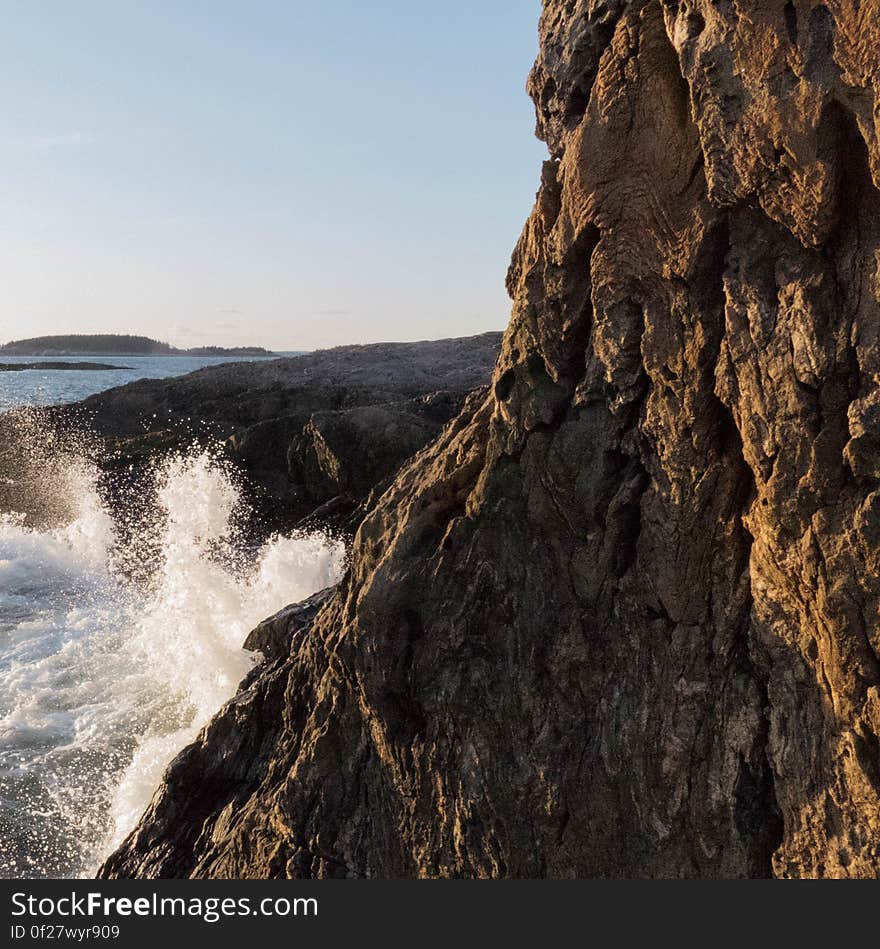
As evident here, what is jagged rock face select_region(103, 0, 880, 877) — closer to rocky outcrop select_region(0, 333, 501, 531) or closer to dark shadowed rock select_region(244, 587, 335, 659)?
dark shadowed rock select_region(244, 587, 335, 659)

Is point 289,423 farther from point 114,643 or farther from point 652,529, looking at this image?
point 652,529

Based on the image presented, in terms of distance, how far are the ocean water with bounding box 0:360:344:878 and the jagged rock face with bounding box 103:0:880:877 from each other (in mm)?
4688

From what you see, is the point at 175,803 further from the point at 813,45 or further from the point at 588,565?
the point at 813,45

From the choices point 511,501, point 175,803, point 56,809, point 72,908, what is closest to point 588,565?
point 511,501

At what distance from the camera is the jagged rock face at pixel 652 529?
14.5ft

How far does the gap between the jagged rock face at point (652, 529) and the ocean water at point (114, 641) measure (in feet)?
15.4

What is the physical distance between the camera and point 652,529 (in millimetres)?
5371

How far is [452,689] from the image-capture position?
6039mm

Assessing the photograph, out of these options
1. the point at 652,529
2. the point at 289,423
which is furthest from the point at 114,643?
the point at 652,529

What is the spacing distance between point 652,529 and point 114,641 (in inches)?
554

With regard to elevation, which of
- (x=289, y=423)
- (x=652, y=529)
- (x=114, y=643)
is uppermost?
(x=289, y=423)

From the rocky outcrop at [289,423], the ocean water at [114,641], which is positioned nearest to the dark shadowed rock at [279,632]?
the ocean water at [114,641]

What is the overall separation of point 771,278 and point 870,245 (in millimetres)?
554

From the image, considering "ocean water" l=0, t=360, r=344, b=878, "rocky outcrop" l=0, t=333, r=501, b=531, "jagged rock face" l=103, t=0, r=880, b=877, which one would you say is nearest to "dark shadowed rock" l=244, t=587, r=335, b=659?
"jagged rock face" l=103, t=0, r=880, b=877
